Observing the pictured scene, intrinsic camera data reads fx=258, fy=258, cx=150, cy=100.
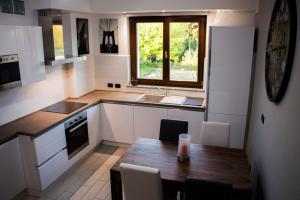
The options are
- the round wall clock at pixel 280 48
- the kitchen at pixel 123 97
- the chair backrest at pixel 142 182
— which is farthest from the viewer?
the kitchen at pixel 123 97

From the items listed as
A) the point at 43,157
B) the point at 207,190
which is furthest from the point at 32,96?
the point at 207,190

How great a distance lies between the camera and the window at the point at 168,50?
423 cm

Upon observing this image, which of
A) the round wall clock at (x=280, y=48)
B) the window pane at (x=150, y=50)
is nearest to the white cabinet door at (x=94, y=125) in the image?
the window pane at (x=150, y=50)

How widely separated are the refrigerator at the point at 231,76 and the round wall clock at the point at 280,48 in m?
0.90

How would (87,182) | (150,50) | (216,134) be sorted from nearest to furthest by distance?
(216,134) → (87,182) → (150,50)

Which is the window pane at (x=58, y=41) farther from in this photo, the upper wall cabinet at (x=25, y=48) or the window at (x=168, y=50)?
the window at (x=168, y=50)

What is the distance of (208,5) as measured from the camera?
365 centimetres

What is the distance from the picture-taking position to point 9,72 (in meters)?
2.76

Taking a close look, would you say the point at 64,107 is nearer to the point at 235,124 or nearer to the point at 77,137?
the point at 77,137

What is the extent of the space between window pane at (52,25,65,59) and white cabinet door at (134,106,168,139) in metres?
1.39

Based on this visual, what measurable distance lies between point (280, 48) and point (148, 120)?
2.43m

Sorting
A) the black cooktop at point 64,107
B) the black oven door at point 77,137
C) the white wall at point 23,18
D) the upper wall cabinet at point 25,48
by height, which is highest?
the white wall at point 23,18

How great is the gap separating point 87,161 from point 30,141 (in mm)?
1243

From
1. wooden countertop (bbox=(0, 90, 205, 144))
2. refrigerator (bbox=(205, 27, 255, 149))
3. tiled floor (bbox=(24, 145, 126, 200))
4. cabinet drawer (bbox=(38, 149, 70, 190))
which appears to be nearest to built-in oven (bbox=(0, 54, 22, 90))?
wooden countertop (bbox=(0, 90, 205, 144))
